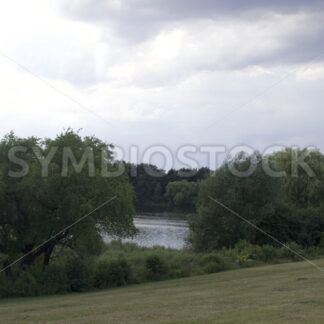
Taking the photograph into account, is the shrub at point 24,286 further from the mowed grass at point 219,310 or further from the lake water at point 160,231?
the lake water at point 160,231

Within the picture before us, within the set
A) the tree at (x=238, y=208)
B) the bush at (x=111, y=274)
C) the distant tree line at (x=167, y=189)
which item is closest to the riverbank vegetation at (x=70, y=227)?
the bush at (x=111, y=274)

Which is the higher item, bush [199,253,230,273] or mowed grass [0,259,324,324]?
mowed grass [0,259,324,324]

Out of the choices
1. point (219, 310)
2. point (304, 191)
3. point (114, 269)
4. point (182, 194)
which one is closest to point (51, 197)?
point (114, 269)

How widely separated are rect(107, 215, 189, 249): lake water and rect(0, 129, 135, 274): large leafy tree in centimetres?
1381

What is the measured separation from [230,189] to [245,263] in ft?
37.4

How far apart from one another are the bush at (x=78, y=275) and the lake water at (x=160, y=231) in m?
14.5

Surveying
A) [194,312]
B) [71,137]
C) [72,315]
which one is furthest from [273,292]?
[71,137]

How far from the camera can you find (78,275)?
25.7 m

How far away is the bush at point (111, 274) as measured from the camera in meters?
27.1

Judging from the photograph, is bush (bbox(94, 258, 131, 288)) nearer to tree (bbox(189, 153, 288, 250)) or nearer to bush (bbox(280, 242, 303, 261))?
bush (bbox(280, 242, 303, 261))

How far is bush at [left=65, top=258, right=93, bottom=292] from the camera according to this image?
25.4 meters

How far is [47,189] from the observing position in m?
25.6

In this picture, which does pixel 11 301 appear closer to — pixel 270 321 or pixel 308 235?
pixel 270 321

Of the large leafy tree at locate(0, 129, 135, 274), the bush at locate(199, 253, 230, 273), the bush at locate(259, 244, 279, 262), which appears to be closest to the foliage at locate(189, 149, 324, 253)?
the bush at locate(259, 244, 279, 262)
